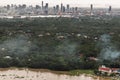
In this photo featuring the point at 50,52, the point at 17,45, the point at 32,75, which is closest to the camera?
the point at 32,75

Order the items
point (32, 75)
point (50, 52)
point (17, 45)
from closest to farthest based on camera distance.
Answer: point (32, 75) < point (50, 52) < point (17, 45)

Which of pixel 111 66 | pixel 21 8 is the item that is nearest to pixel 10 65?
pixel 111 66

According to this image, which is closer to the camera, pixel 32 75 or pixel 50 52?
Answer: pixel 32 75

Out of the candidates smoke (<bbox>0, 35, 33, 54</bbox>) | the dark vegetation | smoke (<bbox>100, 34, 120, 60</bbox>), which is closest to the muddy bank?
the dark vegetation

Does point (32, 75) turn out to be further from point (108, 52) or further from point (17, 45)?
point (17, 45)

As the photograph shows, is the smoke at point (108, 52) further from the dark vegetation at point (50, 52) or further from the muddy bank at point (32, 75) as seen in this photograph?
the muddy bank at point (32, 75)

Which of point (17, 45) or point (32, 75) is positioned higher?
point (17, 45)

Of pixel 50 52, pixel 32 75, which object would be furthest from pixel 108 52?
pixel 32 75

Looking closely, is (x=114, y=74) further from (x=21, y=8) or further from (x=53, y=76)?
(x=21, y=8)
